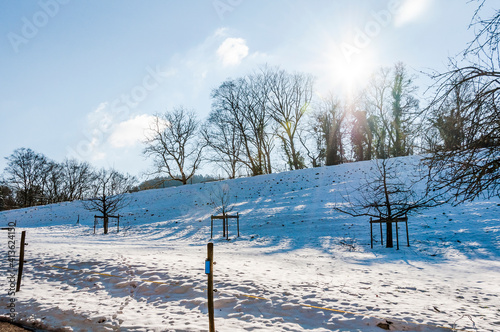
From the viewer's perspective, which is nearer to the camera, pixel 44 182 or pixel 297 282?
pixel 297 282

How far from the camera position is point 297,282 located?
7.14 meters

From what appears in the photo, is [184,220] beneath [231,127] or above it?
beneath

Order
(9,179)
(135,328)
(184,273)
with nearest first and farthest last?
(135,328) → (184,273) → (9,179)

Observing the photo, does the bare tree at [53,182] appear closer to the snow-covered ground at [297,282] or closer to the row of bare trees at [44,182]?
the row of bare trees at [44,182]

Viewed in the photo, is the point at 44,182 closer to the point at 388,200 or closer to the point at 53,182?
the point at 53,182

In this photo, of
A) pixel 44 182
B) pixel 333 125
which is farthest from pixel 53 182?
pixel 333 125

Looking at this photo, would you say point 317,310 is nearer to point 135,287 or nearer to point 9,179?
point 135,287

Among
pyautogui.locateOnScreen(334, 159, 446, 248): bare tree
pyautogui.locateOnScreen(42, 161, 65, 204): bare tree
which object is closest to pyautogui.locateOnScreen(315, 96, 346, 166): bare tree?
pyautogui.locateOnScreen(334, 159, 446, 248): bare tree

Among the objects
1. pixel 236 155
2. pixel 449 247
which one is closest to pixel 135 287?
pixel 449 247

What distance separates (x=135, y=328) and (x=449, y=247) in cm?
1247

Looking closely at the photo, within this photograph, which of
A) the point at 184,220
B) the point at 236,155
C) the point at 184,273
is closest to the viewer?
the point at 184,273

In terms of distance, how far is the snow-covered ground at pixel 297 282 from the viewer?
5.05 metres

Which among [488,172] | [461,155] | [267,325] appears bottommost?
[267,325]

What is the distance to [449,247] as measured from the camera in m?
11.7
